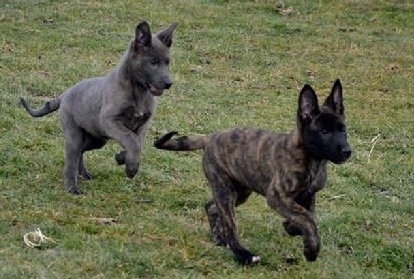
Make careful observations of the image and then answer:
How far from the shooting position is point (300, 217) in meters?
6.80

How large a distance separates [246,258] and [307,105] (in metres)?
1.22

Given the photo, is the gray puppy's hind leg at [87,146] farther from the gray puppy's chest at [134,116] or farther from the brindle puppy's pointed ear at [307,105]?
the brindle puppy's pointed ear at [307,105]

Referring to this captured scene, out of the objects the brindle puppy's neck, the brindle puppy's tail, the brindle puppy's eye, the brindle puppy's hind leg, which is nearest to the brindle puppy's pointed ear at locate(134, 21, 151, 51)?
the brindle puppy's eye

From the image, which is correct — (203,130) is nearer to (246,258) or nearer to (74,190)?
(74,190)

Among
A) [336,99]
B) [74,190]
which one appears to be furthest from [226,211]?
[74,190]

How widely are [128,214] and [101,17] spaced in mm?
11143

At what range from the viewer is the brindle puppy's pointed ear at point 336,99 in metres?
7.01

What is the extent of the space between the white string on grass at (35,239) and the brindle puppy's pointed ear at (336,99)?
2347mm

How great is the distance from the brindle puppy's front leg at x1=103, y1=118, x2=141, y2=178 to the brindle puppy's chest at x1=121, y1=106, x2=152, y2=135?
94 millimetres

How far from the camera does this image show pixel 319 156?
22.8 ft

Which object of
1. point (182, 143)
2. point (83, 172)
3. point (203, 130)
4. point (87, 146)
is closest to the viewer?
point (182, 143)

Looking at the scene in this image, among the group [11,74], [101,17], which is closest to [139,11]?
Result: [101,17]

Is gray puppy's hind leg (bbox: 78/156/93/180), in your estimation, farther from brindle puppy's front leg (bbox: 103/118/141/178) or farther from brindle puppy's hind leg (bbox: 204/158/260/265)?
brindle puppy's hind leg (bbox: 204/158/260/265)

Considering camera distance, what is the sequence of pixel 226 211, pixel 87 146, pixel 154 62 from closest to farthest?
pixel 226 211
pixel 154 62
pixel 87 146
